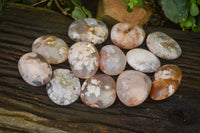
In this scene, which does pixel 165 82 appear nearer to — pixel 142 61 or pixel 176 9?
pixel 142 61

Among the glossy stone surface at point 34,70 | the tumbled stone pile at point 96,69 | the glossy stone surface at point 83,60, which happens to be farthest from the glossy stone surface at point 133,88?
the glossy stone surface at point 34,70

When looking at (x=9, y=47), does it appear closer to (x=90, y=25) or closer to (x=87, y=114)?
(x=90, y=25)

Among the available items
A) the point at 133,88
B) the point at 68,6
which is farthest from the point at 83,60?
the point at 68,6

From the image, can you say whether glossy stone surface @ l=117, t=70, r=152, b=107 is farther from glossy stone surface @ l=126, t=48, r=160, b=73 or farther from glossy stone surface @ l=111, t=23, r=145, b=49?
glossy stone surface @ l=111, t=23, r=145, b=49

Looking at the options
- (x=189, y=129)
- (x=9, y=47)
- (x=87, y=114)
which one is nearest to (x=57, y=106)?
(x=87, y=114)

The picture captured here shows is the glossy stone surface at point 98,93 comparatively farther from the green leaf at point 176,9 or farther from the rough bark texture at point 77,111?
the green leaf at point 176,9

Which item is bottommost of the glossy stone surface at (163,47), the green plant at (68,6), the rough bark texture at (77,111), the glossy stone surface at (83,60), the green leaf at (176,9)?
the rough bark texture at (77,111)
